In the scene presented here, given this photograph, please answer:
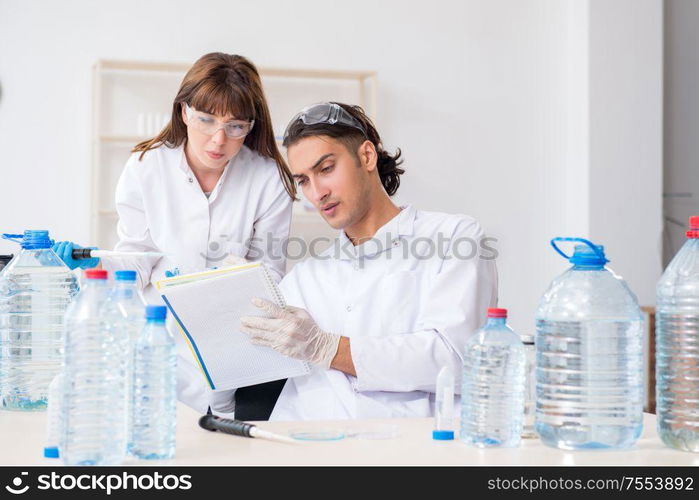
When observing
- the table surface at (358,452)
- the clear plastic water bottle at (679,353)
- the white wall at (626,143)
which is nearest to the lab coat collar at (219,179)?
the table surface at (358,452)

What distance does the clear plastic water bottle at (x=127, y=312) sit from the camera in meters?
1.01

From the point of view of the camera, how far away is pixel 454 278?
1.71 meters

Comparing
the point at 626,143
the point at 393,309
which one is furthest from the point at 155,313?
the point at 626,143

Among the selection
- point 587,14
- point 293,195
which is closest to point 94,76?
point 293,195

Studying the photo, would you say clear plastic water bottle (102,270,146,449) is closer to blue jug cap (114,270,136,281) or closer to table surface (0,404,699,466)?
blue jug cap (114,270,136,281)

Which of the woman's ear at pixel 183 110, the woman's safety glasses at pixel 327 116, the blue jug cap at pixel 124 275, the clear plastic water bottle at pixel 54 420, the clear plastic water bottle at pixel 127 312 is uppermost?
the woman's ear at pixel 183 110

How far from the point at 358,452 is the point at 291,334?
53 cm

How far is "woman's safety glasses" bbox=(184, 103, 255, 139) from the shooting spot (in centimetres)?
203

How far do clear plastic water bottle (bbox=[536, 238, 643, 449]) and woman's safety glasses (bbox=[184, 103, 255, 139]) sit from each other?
1113 mm

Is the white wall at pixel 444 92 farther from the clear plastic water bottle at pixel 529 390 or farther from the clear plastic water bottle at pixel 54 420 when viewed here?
the clear plastic water bottle at pixel 54 420

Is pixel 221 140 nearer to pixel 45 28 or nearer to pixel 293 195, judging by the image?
pixel 293 195

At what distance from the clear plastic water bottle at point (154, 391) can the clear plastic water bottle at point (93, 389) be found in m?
0.03

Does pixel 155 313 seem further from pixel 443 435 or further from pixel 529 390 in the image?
pixel 529 390

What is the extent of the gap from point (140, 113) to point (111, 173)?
358 mm
